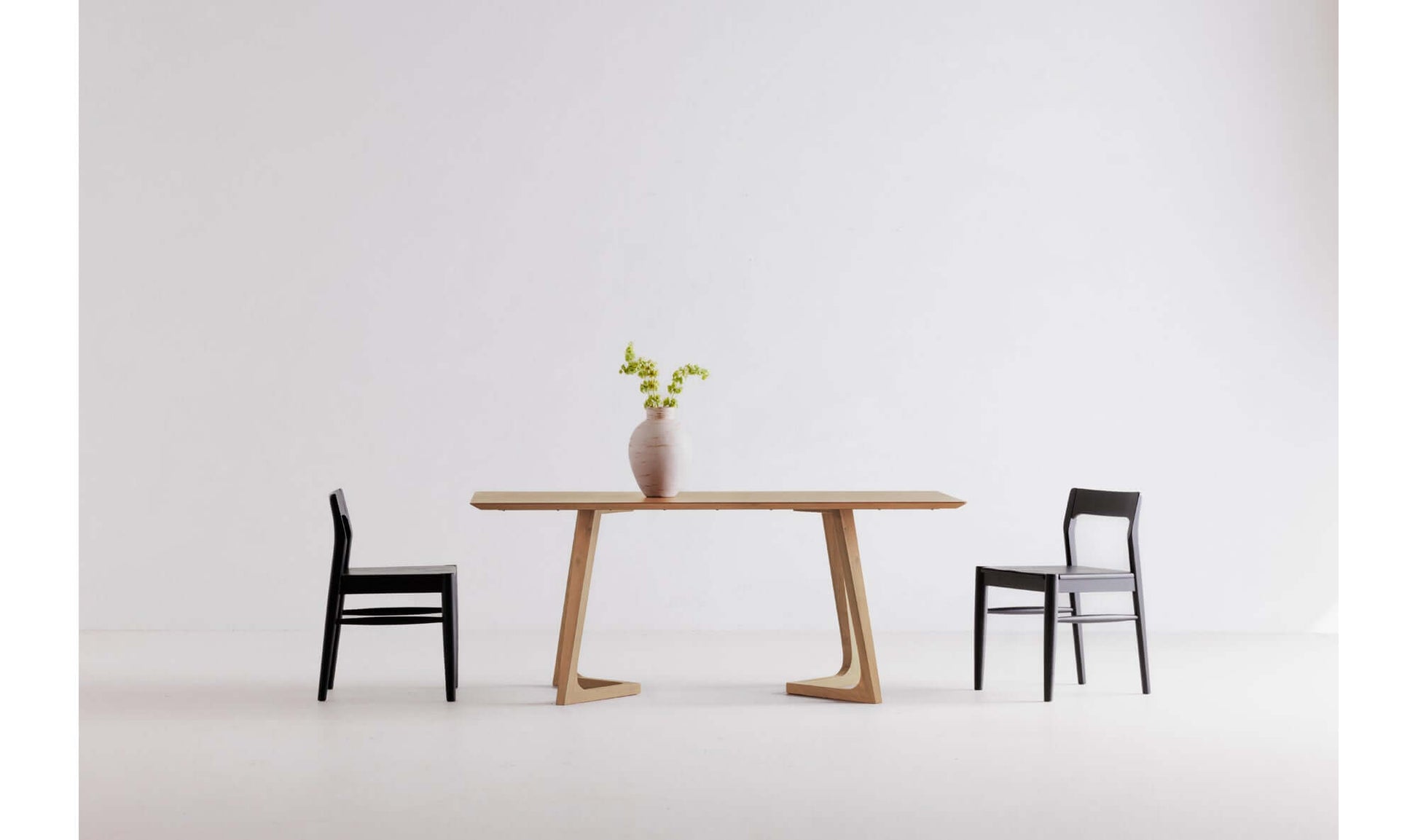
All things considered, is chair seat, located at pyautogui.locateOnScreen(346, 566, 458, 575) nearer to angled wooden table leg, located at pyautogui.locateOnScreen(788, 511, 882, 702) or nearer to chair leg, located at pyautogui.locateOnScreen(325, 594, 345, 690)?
chair leg, located at pyautogui.locateOnScreen(325, 594, 345, 690)

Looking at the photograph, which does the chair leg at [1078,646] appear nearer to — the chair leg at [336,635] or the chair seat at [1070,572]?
the chair seat at [1070,572]

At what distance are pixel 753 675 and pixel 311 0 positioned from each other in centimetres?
363

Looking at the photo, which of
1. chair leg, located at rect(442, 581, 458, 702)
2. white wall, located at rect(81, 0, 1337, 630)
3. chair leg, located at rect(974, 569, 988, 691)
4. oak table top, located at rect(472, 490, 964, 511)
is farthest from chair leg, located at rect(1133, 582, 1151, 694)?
chair leg, located at rect(442, 581, 458, 702)

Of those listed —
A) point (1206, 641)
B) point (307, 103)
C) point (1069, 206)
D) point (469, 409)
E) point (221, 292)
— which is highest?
point (307, 103)

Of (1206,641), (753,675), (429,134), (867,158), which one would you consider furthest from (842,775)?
(429,134)

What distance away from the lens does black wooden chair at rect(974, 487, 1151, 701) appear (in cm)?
380

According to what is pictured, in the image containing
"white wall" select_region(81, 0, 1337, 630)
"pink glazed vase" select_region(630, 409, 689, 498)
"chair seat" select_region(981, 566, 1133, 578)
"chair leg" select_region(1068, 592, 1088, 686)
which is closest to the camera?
"chair seat" select_region(981, 566, 1133, 578)

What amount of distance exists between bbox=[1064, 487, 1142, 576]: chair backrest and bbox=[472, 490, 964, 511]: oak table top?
60 centimetres

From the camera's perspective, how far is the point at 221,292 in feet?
18.1

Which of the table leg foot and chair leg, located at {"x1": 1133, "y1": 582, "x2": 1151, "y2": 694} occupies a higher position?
chair leg, located at {"x1": 1133, "y1": 582, "x2": 1151, "y2": 694}

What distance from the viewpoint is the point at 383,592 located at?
12.3 feet

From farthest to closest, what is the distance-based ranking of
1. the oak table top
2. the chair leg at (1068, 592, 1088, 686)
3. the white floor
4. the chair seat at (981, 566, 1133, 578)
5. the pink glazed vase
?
1. the chair leg at (1068, 592, 1088, 686)
2. the pink glazed vase
3. the chair seat at (981, 566, 1133, 578)
4. the oak table top
5. the white floor

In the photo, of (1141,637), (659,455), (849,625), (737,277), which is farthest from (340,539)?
(1141,637)

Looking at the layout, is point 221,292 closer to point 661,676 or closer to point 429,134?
point 429,134
